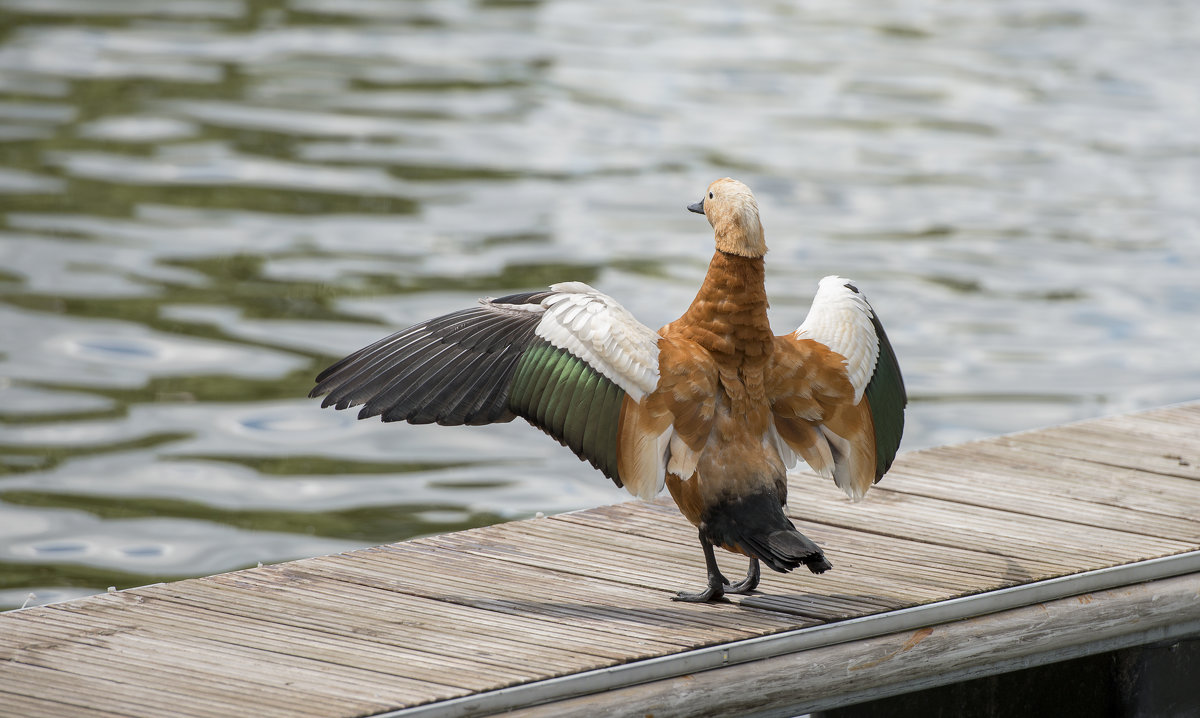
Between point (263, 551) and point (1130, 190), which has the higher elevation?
point (1130, 190)

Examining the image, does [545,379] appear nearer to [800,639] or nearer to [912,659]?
[800,639]

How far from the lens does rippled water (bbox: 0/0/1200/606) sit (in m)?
7.25

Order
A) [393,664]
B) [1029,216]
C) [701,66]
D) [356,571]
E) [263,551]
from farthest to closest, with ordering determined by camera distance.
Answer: [701,66] < [1029,216] < [263,551] < [356,571] < [393,664]

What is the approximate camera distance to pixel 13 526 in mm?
6574

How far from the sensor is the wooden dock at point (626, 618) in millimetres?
3443

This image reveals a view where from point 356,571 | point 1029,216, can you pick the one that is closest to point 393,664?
point 356,571

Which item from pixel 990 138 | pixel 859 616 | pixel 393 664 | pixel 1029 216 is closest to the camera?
pixel 393 664

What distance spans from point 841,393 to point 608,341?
60cm

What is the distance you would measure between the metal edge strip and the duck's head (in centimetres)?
90

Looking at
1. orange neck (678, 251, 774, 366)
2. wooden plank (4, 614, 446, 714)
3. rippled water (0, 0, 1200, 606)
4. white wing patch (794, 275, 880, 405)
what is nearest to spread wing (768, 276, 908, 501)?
white wing patch (794, 275, 880, 405)

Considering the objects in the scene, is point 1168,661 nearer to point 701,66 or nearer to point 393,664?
point 393,664

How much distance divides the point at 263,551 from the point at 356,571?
7.88ft

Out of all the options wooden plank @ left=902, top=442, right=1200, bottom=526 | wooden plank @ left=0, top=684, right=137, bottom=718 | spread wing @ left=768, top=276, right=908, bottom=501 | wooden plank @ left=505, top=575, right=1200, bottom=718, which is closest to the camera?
wooden plank @ left=0, top=684, right=137, bottom=718

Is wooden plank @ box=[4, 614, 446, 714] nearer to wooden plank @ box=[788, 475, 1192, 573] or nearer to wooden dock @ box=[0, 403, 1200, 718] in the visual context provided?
wooden dock @ box=[0, 403, 1200, 718]
